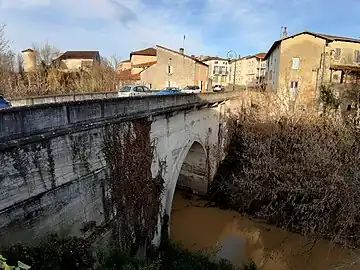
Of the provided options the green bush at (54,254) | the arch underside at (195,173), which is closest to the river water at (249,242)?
the arch underside at (195,173)

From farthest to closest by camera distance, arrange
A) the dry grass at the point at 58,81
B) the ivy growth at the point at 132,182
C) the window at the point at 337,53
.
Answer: the window at the point at 337,53 → the dry grass at the point at 58,81 → the ivy growth at the point at 132,182

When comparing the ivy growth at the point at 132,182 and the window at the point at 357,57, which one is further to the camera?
the window at the point at 357,57

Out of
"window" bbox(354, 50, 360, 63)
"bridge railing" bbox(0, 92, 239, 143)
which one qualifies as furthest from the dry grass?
"window" bbox(354, 50, 360, 63)

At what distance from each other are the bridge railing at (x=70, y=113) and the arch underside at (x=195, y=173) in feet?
24.2

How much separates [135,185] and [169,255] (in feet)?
11.0

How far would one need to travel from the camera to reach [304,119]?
1823 centimetres

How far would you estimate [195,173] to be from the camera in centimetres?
1828

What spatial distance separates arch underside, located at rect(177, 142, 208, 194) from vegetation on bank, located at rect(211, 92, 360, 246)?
2.81 feet

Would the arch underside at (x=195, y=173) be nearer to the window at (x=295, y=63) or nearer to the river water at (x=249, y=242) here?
the river water at (x=249, y=242)

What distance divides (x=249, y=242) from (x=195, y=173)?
19.3ft

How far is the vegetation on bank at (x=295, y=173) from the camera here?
10.6m

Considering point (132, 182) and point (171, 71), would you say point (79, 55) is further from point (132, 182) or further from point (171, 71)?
point (132, 182)

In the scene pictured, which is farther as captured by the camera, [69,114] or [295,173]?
[295,173]

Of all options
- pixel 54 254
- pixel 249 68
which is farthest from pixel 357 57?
pixel 249 68
